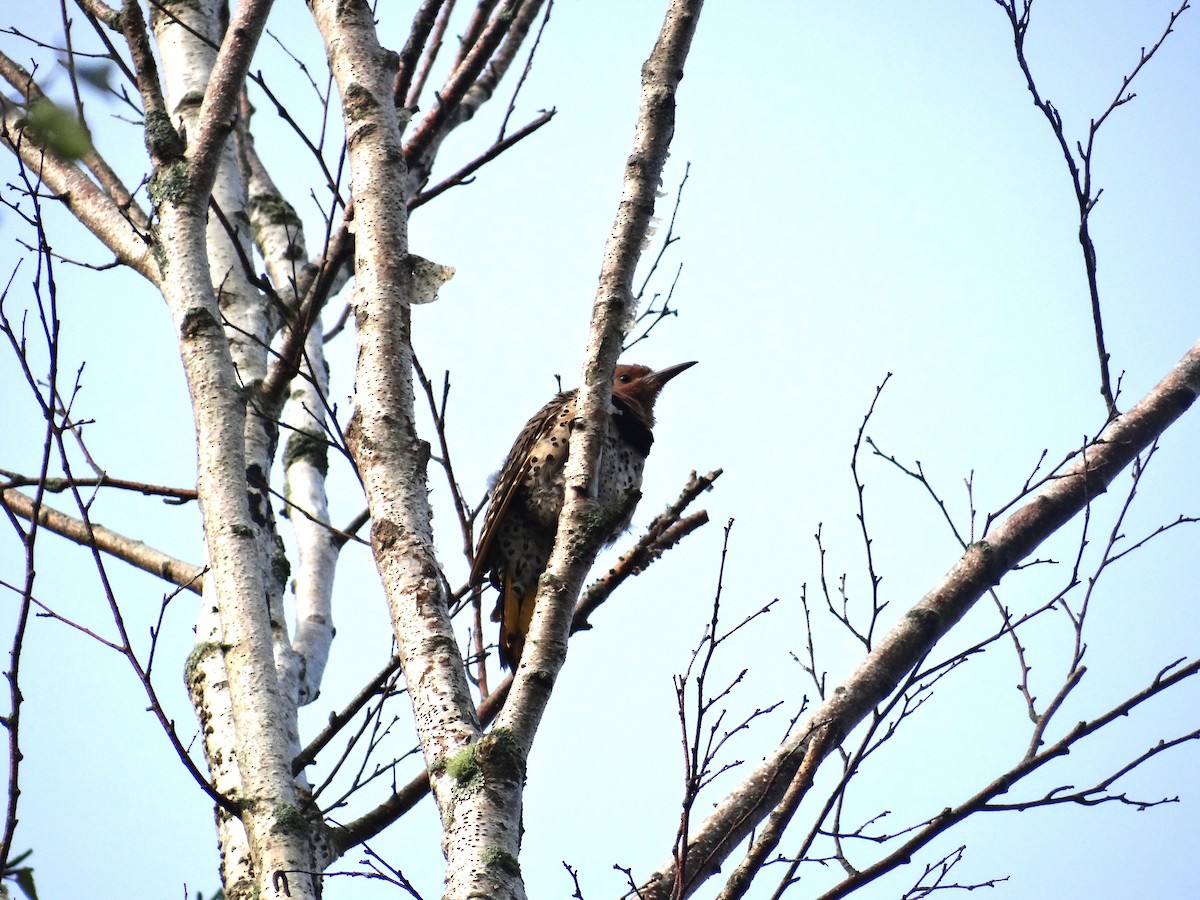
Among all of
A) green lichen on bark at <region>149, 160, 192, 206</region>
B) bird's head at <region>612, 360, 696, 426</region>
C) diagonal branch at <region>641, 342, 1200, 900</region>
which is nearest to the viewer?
diagonal branch at <region>641, 342, 1200, 900</region>

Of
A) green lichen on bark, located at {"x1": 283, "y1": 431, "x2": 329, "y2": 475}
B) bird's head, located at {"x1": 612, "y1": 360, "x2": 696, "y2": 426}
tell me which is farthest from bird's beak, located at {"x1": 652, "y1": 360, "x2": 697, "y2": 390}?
green lichen on bark, located at {"x1": 283, "y1": 431, "x2": 329, "y2": 475}

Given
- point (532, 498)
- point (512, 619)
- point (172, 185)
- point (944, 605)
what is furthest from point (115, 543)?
point (944, 605)

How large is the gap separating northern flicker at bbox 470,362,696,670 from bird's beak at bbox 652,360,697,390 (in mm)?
494

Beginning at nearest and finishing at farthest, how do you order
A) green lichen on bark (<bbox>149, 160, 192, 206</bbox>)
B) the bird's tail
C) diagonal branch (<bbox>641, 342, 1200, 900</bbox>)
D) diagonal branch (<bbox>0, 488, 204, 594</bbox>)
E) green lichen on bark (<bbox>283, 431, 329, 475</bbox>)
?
diagonal branch (<bbox>641, 342, 1200, 900</bbox>)
green lichen on bark (<bbox>149, 160, 192, 206</bbox>)
diagonal branch (<bbox>0, 488, 204, 594</bbox>)
green lichen on bark (<bbox>283, 431, 329, 475</bbox>)
the bird's tail

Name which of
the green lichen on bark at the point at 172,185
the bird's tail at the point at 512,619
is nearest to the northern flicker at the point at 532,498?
the bird's tail at the point at 512,619

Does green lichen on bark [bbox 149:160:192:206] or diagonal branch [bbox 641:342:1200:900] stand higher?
green lichen on bark [bbox 149:160:192:206]

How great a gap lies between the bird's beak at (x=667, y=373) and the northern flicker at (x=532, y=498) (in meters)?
0.49

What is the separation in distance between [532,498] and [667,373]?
1.16 meters

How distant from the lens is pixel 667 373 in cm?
639

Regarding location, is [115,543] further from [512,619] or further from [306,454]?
[512,619]

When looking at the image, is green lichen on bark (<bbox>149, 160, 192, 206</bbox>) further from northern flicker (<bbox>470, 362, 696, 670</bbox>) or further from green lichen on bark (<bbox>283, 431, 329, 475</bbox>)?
northern flicker (<bbox>470, 362, 696, 670</bbox>)

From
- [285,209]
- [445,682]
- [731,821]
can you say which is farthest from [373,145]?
[285,209]

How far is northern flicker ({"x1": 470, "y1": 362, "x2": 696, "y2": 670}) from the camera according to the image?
548cm

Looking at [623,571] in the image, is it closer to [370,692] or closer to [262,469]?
[370,692]
